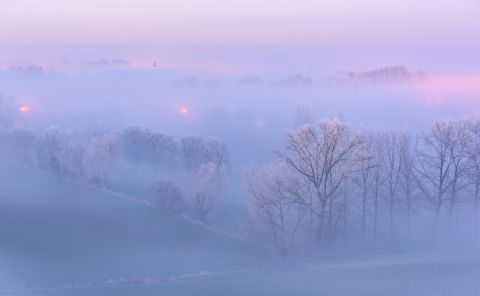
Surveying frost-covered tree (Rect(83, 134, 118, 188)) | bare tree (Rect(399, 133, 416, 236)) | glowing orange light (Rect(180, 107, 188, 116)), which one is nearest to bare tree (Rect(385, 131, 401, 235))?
bare tree (Rect(399, 133, 416, 236))

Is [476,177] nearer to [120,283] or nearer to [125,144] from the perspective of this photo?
[120,283]

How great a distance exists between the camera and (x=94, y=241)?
29266mm

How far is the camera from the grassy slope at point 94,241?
25.5 meters

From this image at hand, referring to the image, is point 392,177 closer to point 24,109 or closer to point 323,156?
point 323,156

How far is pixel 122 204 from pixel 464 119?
54.5 feet

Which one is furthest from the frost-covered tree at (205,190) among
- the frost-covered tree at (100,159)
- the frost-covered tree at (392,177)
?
the frost-covered tree at (392,177)

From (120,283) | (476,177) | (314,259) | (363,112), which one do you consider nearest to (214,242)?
(314,259)

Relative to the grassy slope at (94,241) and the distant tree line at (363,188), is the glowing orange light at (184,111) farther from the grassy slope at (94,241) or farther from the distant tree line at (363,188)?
the distant tree line at (363,188)

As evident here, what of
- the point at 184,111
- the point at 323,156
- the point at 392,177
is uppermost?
the point at 184,111

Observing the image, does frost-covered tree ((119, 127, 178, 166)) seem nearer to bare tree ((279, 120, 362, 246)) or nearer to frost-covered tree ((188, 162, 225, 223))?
frost-covered tree ((188, 162, 225, 223))

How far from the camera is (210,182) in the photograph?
147 ft

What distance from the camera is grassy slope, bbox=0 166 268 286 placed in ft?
83.7

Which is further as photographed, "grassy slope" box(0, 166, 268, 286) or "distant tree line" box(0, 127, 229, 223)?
"distant tree line" box(0, 127, 229, 223)

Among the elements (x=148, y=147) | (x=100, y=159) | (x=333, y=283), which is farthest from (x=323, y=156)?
(x=148, y=147)
